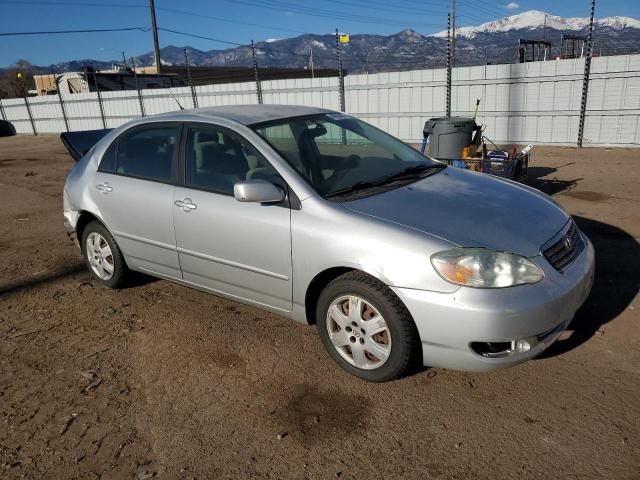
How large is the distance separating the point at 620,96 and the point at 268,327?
35.6ft

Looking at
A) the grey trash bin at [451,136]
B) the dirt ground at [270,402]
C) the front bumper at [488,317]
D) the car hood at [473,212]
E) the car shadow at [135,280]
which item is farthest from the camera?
the grey trash bin at [451,136]

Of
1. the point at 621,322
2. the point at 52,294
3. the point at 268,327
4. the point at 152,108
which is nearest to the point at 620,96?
the point at 621,322

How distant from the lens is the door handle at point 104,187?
4.27m

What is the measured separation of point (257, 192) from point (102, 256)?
2.27m

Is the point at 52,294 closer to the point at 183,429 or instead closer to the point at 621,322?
the point at 183,429

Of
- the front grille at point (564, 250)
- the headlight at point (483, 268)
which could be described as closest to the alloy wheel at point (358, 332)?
the headlight at point (483, 268)

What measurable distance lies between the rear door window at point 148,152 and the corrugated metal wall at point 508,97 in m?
6.89

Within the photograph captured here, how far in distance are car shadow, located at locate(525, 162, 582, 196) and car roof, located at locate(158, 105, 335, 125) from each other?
4907mm

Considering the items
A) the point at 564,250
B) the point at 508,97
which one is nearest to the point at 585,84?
the point at 508,97

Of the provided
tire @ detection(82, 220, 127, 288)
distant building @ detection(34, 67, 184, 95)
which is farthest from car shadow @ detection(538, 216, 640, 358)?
distant building @ detection(34, 67, 184, 95)

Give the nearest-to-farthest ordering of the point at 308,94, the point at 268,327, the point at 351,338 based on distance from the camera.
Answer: the point at 351,338 → the point at 268,327 → the point at 308,94

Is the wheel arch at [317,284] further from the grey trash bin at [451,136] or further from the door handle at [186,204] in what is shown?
the grey trash bin at [451,136]

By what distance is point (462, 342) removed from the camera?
2.61 metres

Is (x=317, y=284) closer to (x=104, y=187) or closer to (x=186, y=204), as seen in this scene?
(x=186, y=204)
